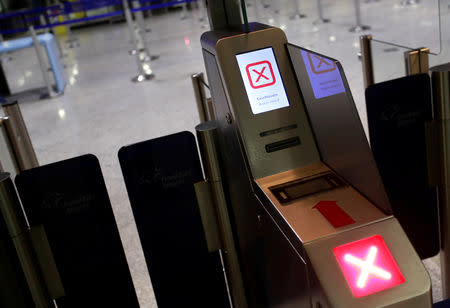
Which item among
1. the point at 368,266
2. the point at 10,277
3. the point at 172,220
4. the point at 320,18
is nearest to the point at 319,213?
the point at 368,266

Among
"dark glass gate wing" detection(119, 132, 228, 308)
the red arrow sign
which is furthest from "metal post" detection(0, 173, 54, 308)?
the red arrow sign

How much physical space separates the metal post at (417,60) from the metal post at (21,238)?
1.13 meters

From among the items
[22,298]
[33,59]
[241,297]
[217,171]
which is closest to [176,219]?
[217,171]

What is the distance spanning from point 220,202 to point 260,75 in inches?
14.7

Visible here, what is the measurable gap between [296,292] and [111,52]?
6945 mm

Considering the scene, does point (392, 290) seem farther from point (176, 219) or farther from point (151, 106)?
point (151, 106)

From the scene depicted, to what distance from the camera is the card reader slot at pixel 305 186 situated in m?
1.06

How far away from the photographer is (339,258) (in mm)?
915

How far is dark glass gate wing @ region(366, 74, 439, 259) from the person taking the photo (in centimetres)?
138

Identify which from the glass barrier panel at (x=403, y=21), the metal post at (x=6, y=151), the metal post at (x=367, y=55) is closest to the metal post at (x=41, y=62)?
the glass barrier panel at (x=403, y=21)

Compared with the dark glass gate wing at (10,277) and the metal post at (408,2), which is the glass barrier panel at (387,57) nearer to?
the dark glass gate wing at (10,277)

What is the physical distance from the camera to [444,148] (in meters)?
1.33

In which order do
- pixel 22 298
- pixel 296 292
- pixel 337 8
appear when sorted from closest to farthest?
pixel 296 292, pixel 22 298, pixel 337 8

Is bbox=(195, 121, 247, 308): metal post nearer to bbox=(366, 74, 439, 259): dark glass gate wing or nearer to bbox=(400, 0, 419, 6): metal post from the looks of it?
bbox=(366, 74, 439, 259): dark glass gate wing
